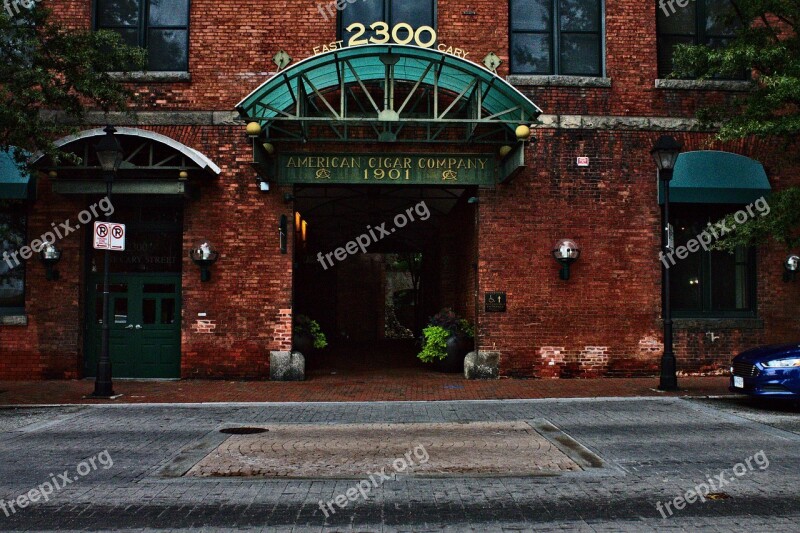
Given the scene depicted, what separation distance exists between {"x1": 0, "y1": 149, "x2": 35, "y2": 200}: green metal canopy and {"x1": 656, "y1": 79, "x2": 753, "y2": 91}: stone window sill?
13.4 meters

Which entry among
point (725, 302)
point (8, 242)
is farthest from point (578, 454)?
point (8, 242)

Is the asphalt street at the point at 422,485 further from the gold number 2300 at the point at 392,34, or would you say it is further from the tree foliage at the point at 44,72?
the gold number 2300 at the point at 392,34

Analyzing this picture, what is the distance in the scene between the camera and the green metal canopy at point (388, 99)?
12.7m

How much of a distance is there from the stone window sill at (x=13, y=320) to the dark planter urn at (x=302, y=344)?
5531mm

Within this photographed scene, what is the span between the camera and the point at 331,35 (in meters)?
15.0

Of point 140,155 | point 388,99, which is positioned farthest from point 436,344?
point 140,155

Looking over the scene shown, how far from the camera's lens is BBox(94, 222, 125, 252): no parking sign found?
1226cm

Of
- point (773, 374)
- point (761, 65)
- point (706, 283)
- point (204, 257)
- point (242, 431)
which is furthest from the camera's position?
point (706, 283)

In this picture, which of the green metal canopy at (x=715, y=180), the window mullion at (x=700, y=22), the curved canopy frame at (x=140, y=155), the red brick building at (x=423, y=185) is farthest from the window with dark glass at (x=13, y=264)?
the window mullion at (x=700, y=22)

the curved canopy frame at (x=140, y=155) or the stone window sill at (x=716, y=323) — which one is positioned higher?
the curved canopy frame at (x=140, y=155)

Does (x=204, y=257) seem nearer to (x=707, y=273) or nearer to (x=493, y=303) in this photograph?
(x=493, y=303)

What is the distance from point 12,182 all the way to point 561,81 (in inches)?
455

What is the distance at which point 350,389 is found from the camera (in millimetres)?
13531

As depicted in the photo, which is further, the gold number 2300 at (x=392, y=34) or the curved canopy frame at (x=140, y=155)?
the gold number 2300 at (x=392, y=34)
